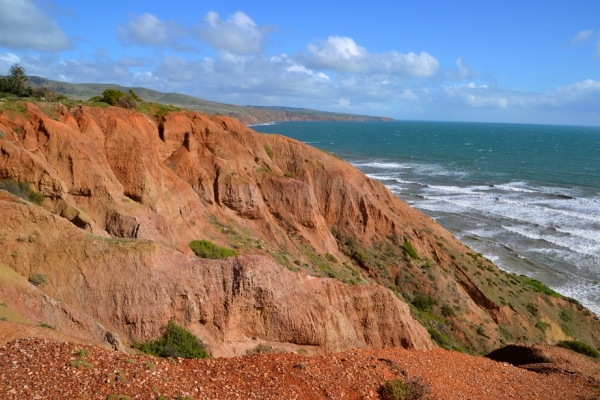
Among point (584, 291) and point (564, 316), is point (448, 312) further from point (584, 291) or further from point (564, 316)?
point (584, 291)

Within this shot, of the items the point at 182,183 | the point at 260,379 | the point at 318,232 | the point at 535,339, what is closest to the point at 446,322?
the point at 535,339

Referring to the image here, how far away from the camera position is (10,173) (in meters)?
21.7

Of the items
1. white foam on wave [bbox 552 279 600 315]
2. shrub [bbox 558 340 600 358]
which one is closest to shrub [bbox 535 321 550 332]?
shrub [bbox 558 340 600 358]

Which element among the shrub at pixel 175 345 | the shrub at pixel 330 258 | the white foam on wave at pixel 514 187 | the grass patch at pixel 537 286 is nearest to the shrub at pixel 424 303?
the shrub at pixel 330 258

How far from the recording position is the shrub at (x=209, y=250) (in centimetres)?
2582

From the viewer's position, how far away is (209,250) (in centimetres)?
2625

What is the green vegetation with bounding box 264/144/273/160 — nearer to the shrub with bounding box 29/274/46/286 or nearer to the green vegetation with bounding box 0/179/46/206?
the green vegetation with bounding box 0/179/46/206

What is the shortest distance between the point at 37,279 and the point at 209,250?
10.9 m

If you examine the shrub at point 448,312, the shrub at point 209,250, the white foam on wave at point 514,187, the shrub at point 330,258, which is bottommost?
the shrub at point 448,312

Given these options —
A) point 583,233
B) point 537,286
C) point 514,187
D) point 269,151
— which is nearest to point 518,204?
point 583,233

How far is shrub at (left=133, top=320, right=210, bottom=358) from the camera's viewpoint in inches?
641

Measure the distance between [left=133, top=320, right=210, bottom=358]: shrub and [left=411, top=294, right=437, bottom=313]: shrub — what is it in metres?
21.8

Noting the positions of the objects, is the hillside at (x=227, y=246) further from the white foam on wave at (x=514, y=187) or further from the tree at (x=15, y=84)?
the white foam on wave at (x=514, y=187)

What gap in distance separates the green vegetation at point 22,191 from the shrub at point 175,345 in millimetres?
9226
